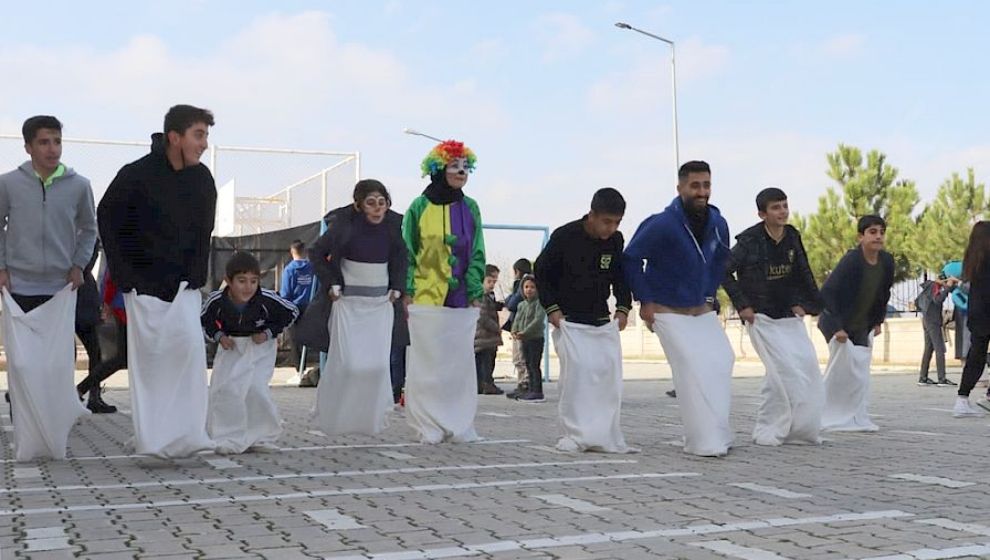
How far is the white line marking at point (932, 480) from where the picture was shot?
659 cm

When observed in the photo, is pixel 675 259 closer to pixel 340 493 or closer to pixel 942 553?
pixel 340 493

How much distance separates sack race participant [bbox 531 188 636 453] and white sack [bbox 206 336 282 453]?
6.41 ft

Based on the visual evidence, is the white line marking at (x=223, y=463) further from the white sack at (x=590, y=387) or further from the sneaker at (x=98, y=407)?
the sneaker at (x=98, y=407)

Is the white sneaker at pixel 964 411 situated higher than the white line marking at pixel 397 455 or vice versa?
the white sneaker at pixel 964 411

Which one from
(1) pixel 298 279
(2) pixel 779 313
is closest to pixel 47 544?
(2) pixel 779 313

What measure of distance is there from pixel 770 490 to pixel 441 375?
337 cm

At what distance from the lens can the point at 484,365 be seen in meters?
16.4

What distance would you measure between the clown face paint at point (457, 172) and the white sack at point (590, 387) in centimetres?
143

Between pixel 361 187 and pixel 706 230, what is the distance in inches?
103

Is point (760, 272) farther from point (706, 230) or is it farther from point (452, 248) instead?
point (452, 248)

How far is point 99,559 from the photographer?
448cm

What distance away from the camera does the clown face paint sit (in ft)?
30.5

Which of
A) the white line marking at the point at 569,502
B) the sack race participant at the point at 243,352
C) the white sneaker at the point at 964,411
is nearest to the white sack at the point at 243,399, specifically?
the sack race participant at the point at 243,352

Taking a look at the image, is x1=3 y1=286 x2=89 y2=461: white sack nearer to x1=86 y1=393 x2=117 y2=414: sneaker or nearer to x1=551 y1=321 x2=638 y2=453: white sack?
x1=551 y1=321 x2=638 y2=453: white sack
